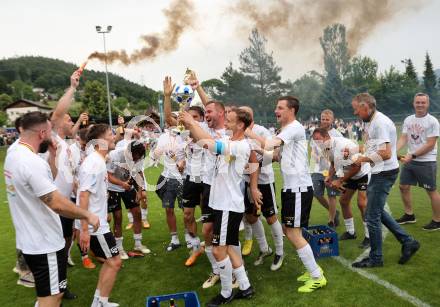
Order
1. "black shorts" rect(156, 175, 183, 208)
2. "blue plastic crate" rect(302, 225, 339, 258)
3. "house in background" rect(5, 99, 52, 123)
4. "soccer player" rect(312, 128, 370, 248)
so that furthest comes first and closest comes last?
"house in background" rect(5, 99, 52, 123) < "black shorts" rect(156, 175, 183, 208) < "soccer player" rect(312, 128, 370, 248) < "blue plastic crate" rect(302, 225, 339, 258)

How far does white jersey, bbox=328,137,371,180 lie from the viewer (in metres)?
6.91

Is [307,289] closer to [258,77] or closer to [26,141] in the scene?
[26,141]

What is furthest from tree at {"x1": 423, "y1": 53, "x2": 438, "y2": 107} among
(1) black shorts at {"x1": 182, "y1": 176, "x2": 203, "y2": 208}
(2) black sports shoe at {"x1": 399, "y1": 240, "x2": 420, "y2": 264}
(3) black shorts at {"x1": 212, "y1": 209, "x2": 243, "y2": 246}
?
(3) black shorts at {"x1": 212, "y1": 209, "x2": 243, "y2": 246}

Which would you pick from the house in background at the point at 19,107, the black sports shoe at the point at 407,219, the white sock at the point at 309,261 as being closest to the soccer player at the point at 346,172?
the black sports shoe at the point at 407,219

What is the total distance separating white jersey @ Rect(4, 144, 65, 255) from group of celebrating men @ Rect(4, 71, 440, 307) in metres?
0.01

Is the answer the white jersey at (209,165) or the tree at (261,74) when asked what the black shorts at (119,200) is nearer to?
the white jersey at (209,165)

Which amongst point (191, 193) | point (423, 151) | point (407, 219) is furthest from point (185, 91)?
point (407, 219)

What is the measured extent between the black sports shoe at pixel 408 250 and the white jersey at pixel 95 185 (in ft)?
15.0

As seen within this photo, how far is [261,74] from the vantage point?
223 feet

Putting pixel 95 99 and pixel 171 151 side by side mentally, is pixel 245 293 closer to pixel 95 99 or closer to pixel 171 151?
pixel 171 151

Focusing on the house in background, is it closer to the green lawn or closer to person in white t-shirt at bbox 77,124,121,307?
the green lawn

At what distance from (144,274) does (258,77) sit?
6430 cm

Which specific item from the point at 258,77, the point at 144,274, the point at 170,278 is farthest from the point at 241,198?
the point at 258,77

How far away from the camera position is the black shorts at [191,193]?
21.2 feet
